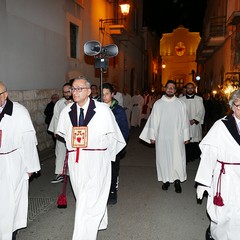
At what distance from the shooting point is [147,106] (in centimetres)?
1975

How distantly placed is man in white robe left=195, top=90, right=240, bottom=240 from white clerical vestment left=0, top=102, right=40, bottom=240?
1.98 m

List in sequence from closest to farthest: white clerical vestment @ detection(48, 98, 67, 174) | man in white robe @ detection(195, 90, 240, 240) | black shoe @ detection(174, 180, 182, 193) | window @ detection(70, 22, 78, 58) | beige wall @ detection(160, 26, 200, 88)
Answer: man in white robe @ detection(195, 90, 240, 240) → black shoe @ detection(174, 180, 182, 193) → white clerical vestment @ detection(48, 98, 67, 174) → window @ detection(70, 22, 78, 58) → beige wall @ detection(160, 26, 200, 88)

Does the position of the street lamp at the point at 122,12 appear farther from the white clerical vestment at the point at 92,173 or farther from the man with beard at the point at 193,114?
the white clerical vestment at the point at 92,173

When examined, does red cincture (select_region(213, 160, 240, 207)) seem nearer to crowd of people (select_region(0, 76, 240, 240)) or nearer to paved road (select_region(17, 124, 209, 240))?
crowd of people (select_region(0, 76, 240, 240))

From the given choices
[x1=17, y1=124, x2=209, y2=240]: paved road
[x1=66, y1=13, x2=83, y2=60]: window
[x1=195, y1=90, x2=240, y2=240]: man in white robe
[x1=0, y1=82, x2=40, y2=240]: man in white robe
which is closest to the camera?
[x1=195, y1=90, x2=240, y2=240]: man in white robe

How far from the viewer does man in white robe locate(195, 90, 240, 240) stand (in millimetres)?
3617

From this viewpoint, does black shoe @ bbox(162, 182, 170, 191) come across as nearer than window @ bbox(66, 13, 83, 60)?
Yes

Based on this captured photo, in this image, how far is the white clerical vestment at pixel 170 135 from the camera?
642 centimetres

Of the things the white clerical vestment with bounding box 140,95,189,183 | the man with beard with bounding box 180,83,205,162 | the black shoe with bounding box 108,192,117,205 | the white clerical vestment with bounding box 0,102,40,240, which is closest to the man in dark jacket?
the black shoe with bounding box 108,192,117,205

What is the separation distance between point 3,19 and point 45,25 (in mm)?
2301

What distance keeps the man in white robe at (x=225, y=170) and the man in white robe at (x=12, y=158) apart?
1993 mm

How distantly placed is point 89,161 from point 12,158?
879mm

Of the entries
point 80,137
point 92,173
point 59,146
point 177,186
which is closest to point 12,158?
point 80,137

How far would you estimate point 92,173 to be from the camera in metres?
4.09
